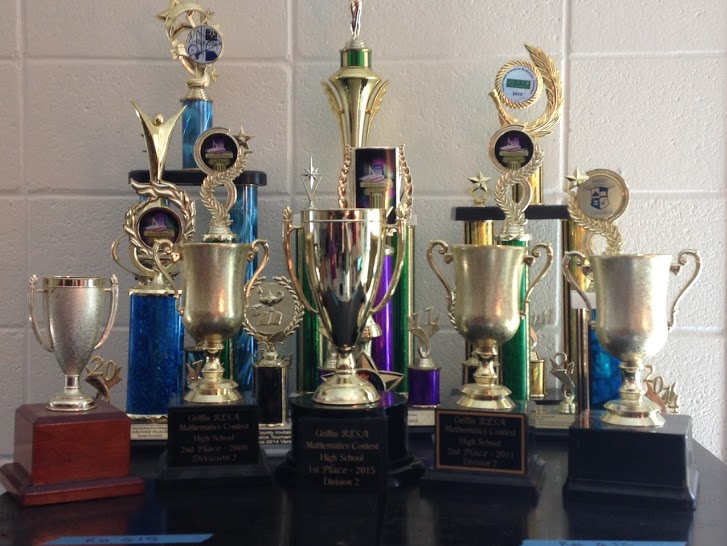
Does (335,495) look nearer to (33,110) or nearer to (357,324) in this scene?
(357,324)

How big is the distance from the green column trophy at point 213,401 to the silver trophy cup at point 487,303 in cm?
34

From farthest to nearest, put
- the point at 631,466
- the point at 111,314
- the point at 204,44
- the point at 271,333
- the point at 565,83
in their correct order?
1. the point at 565,83
2. the point at 204,44
3. the point at 271,333
4. the point at 111,314
5. the point at 631,466

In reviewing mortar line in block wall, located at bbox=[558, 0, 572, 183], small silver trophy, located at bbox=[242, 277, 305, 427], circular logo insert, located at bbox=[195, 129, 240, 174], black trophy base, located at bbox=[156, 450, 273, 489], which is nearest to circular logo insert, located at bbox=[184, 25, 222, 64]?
circular logo insert, located at bbox=[195, 129, 240, 174]

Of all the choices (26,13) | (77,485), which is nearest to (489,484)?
(77,485)

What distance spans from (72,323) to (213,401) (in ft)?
0.81

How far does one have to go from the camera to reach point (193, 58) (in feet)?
5.95

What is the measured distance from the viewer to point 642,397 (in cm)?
131

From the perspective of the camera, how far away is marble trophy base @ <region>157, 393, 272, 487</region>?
1.34m

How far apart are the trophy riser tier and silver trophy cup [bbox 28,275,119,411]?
0.24m

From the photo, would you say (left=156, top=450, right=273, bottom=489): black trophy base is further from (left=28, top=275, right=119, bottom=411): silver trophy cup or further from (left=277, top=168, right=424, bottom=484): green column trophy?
(left=28, top=275, right=119, bottom=411): silver trophy cup

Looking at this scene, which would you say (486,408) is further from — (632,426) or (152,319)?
(152,319)

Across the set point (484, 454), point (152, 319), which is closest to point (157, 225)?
point (152, 319)

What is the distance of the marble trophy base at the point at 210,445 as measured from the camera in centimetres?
134

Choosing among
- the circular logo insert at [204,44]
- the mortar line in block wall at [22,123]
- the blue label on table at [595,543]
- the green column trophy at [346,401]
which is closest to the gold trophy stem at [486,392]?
the green column trophy at [346,401]
